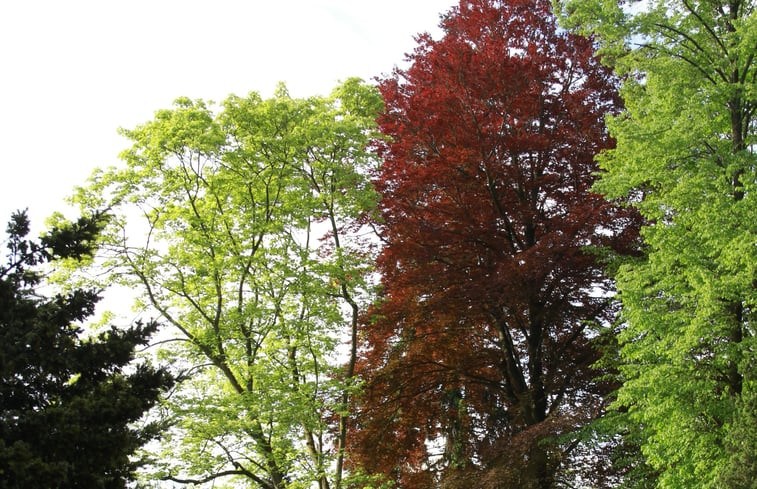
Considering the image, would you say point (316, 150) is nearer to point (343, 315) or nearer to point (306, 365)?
point (343, 315)

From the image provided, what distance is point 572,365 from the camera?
1478 cm

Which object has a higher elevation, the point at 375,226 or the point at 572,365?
the point at 375,226

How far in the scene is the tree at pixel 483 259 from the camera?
14.3 metres

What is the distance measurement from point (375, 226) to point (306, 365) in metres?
3.84

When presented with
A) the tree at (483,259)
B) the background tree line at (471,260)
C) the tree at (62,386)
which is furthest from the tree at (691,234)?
the tree at (62,386)

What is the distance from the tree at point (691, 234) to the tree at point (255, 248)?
17.5 feet

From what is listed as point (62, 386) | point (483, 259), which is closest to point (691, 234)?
point (483, 259)

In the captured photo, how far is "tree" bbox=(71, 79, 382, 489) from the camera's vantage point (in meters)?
13.6

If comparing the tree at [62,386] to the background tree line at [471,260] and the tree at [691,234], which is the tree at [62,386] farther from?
the tree at [691,234]

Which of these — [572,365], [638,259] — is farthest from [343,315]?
[638,259]

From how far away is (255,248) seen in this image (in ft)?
46.9

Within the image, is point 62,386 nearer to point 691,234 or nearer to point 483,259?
point 483,259

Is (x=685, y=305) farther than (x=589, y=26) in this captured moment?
No

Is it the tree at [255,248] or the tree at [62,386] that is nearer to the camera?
the tree at [62,386]
